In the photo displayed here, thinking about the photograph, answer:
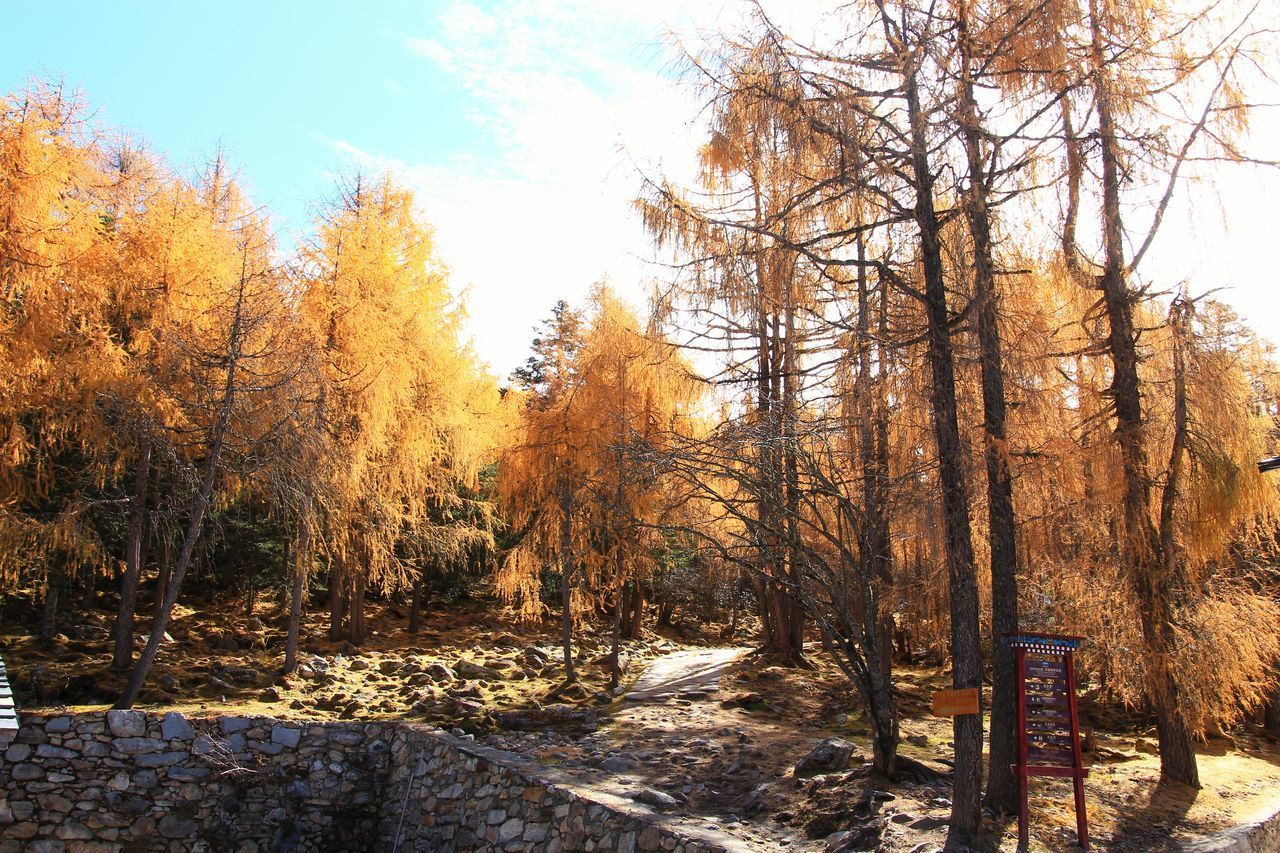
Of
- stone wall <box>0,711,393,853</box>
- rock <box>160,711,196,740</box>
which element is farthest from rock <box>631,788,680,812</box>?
rock <box>160,711,196,740</box>

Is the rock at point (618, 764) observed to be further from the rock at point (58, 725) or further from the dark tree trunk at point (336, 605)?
the dark tree trunk at point (336, 605)

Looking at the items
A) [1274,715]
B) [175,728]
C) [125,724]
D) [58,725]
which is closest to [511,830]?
[175,728]

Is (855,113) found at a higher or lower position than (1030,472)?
higher

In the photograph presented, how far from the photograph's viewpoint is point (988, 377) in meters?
7.36

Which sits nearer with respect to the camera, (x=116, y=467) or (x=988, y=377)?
(x=988, y=377)

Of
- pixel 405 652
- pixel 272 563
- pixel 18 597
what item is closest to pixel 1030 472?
pixel 405 652

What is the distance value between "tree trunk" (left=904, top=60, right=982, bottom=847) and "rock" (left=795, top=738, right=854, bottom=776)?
1743mm

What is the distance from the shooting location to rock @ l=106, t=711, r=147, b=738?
8898 millimetres

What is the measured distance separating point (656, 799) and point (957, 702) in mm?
2701

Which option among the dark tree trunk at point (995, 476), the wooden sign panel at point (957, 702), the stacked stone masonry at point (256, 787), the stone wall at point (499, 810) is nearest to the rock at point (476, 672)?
the stacked stone masonry at point (256, 787)

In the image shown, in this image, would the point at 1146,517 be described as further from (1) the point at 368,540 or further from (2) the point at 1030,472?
(1) the point at 368,540

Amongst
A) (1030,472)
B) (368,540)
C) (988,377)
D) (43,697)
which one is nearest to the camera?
(988,377)

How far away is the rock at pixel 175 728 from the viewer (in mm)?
9055

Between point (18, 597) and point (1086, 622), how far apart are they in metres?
14.8
